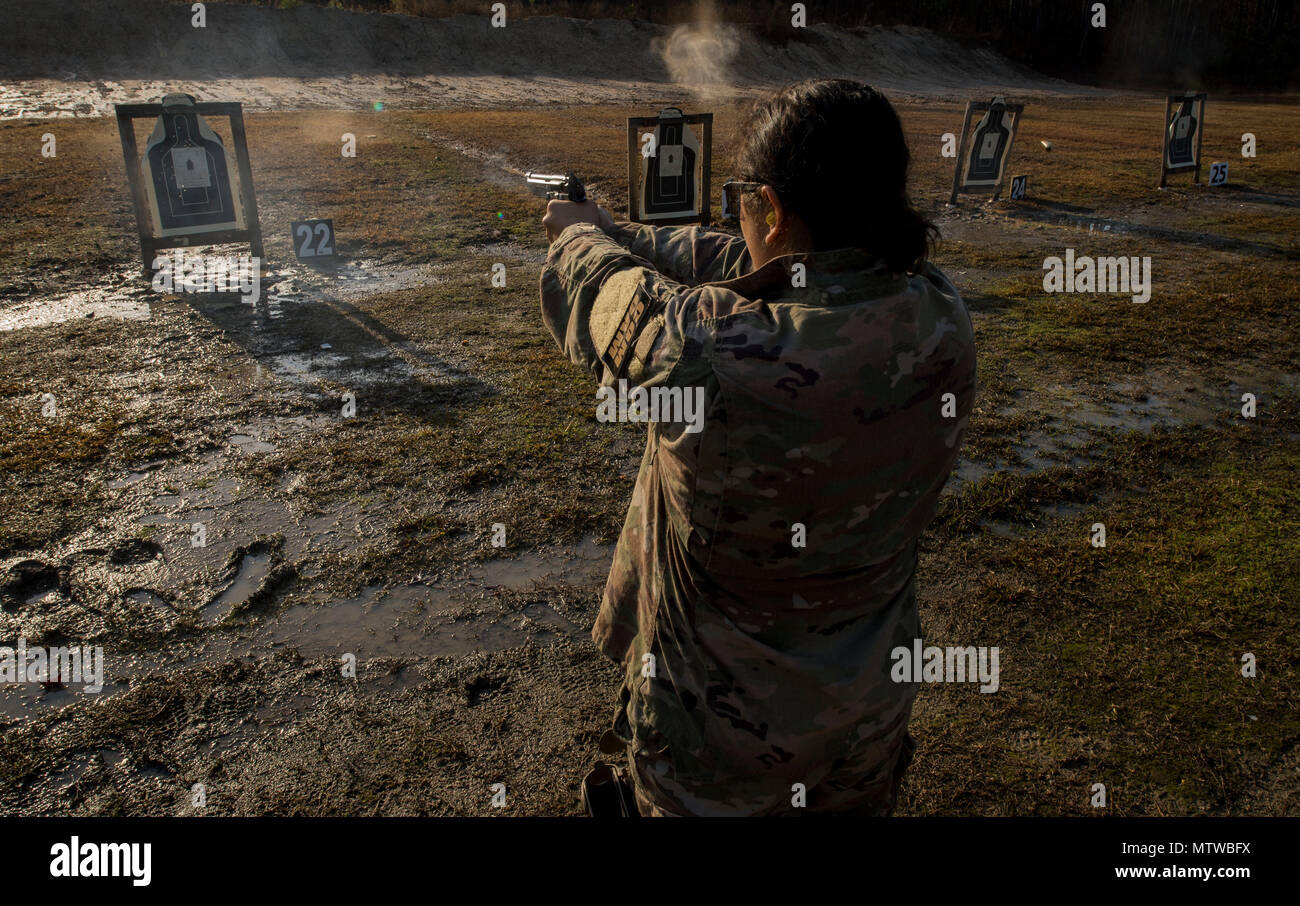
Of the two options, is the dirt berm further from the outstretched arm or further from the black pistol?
the outstretched arm

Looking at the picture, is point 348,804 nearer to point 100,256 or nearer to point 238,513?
point 238,513

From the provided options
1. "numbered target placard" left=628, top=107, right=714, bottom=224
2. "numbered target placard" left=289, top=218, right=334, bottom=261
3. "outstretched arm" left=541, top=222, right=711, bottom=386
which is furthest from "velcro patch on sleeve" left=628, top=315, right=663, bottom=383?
"numbered target placard" left=289, top=218, right=334, bottom=261

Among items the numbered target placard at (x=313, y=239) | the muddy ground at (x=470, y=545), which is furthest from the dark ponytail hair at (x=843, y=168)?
the numbered target placard at (x=313, y=239)

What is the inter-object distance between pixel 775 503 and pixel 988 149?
35.4 ft

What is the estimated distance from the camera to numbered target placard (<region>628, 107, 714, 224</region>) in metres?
7.52

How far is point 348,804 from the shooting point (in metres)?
2.26

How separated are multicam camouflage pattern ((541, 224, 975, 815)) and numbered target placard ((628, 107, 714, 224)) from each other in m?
6.43

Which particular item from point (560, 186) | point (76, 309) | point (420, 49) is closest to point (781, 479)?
point (560, 186)

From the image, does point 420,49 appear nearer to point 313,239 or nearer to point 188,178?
point 188,178

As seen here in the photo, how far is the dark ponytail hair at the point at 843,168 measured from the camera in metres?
1.15

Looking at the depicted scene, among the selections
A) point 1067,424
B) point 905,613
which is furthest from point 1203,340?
point 905,613

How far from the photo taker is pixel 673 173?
781cm

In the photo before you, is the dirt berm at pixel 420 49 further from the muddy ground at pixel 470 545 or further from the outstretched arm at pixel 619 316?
the outstretched arm at pixel 619 316
